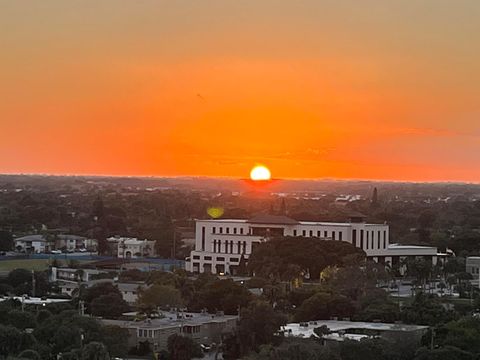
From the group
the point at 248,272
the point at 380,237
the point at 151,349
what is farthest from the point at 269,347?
the point at 380,237

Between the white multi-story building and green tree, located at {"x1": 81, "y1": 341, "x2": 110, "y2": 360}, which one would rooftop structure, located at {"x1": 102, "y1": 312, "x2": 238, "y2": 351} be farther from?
the white multi-story building

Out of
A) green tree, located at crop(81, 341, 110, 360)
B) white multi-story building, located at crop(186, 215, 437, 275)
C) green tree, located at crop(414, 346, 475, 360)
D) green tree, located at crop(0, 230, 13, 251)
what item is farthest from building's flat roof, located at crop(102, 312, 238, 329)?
green tree, located at crop(0, 230, 13, 251)

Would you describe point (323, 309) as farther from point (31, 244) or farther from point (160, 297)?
point (31, 244)

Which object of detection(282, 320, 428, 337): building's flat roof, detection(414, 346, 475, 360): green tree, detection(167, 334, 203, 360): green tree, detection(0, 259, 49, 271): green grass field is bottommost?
detection(0, 259, 49, 271): green grass field

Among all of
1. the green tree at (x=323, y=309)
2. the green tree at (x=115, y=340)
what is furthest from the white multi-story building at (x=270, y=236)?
the green tree at (x=115, y=340)

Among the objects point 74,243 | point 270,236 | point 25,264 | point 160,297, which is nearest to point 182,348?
point 160,297
